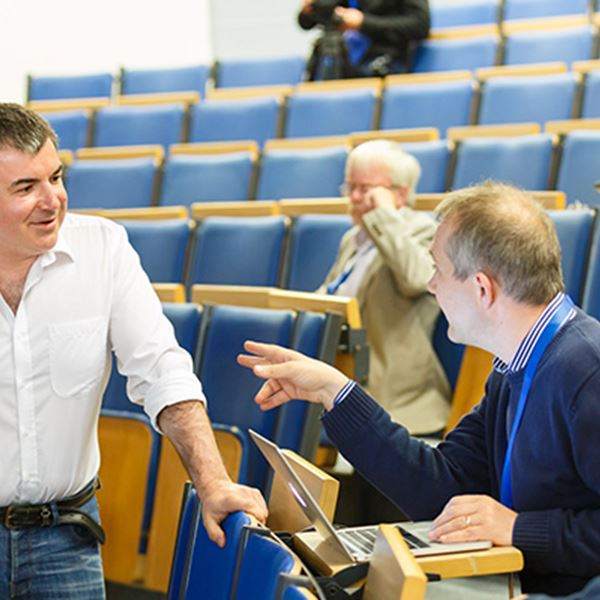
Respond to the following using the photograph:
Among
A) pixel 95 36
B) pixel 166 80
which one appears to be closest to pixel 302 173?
pixel 166 80

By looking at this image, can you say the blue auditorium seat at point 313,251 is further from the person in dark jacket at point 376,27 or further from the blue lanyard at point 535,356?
the person in dark jacket at point 376,27

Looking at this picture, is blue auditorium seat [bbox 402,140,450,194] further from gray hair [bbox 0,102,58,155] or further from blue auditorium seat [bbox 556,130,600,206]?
gray hair [bbox 0,102,58,155]

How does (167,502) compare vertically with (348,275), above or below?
below

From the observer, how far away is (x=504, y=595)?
1.80 ft

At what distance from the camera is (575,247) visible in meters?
Result: 1.20

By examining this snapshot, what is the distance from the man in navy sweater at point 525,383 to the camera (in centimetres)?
59

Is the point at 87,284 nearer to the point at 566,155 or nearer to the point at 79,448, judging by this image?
the point at 79,448

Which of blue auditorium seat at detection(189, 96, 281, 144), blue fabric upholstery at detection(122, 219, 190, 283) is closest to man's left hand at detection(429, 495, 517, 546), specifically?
blue fabric upholstery at detection(122, 219, 190, 283)

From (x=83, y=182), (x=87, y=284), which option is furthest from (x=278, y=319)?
(x=83, y=182)

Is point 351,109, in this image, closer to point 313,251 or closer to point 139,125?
point 139,125

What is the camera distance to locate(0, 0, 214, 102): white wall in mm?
2801

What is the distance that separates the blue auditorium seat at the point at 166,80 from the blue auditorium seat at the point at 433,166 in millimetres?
1036

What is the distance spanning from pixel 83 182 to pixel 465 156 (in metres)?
0.75

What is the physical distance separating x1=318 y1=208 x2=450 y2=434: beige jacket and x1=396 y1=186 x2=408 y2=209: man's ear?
0.07 meters
